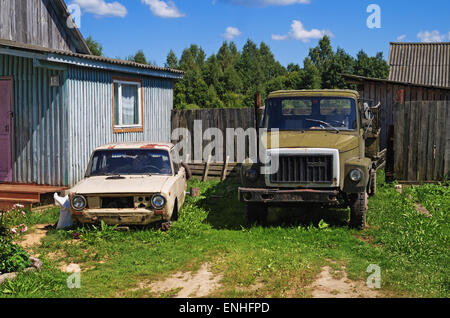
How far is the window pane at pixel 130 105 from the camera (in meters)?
13.5

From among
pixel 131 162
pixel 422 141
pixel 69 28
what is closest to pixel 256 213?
pixel 131 162

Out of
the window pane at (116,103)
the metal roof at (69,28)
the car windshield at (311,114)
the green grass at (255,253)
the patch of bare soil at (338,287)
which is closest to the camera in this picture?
the patch of bare soil at (338,287)

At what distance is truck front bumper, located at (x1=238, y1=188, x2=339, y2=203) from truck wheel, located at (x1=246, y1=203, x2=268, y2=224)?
39cm

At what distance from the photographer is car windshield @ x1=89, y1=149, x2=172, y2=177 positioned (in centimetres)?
861

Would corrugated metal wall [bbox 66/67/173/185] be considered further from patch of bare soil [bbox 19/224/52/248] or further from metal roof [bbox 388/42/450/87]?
metal roof [bbox 388/42/450/87]

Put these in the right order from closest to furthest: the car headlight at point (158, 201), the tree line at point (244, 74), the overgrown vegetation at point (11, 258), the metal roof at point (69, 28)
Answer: the overgrown vegetation at point (11, 258), the car headlight at point (158, 201), the metal roof at point (69, 28), the tree line at point (244, 74)

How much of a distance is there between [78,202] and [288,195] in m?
3.23

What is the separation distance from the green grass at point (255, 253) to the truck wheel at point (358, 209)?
16cm

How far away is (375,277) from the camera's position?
18.5ft

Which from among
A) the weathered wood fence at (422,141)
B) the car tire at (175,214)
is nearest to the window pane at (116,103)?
the car tire at (175,214)

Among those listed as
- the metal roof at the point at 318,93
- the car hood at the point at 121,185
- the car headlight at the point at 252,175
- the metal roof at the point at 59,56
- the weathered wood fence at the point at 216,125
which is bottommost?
the car hood at the point at 121,185

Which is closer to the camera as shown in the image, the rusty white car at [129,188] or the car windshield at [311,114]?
the rusty white car at [129,188]

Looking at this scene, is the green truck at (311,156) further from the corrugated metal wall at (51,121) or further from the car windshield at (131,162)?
the corrugated metal wall at (51,121)

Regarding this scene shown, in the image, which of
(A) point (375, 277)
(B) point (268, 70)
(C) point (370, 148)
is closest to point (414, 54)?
(C) point (370, 148)
